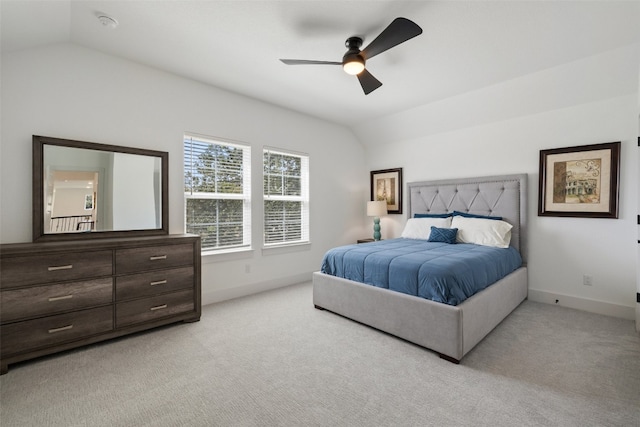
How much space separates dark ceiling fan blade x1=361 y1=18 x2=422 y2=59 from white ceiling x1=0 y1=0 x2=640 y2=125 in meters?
0.24

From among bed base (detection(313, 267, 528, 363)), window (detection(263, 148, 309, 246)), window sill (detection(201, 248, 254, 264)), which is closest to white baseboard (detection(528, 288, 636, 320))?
bed base (detection(313, 267, 528, 363))

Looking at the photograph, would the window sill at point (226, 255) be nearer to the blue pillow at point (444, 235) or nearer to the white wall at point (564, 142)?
the blue pillow at point (444, 235)

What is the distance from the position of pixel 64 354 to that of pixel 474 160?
16.8ft

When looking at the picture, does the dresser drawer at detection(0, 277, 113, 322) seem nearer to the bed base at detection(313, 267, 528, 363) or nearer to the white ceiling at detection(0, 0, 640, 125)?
the white ceiling at detection(0, 0, 640, 125)

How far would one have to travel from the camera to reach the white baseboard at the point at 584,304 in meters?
3.01

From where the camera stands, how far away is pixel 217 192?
3.68m

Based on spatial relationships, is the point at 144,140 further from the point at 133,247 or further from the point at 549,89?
the point at 549,89

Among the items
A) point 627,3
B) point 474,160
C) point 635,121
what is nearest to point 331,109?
point 474,160

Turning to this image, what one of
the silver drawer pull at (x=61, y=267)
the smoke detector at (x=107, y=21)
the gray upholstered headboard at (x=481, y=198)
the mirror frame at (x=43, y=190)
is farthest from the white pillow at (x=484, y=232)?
the smoke detector at (x=107, y=21)

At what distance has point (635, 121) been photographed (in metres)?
2.98

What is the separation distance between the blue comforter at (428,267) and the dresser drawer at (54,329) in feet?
7.02

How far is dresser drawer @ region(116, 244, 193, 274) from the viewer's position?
99.7 inches

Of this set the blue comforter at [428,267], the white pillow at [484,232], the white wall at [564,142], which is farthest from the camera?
the white pillow at [484,232]

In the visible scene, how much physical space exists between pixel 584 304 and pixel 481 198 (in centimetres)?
165
